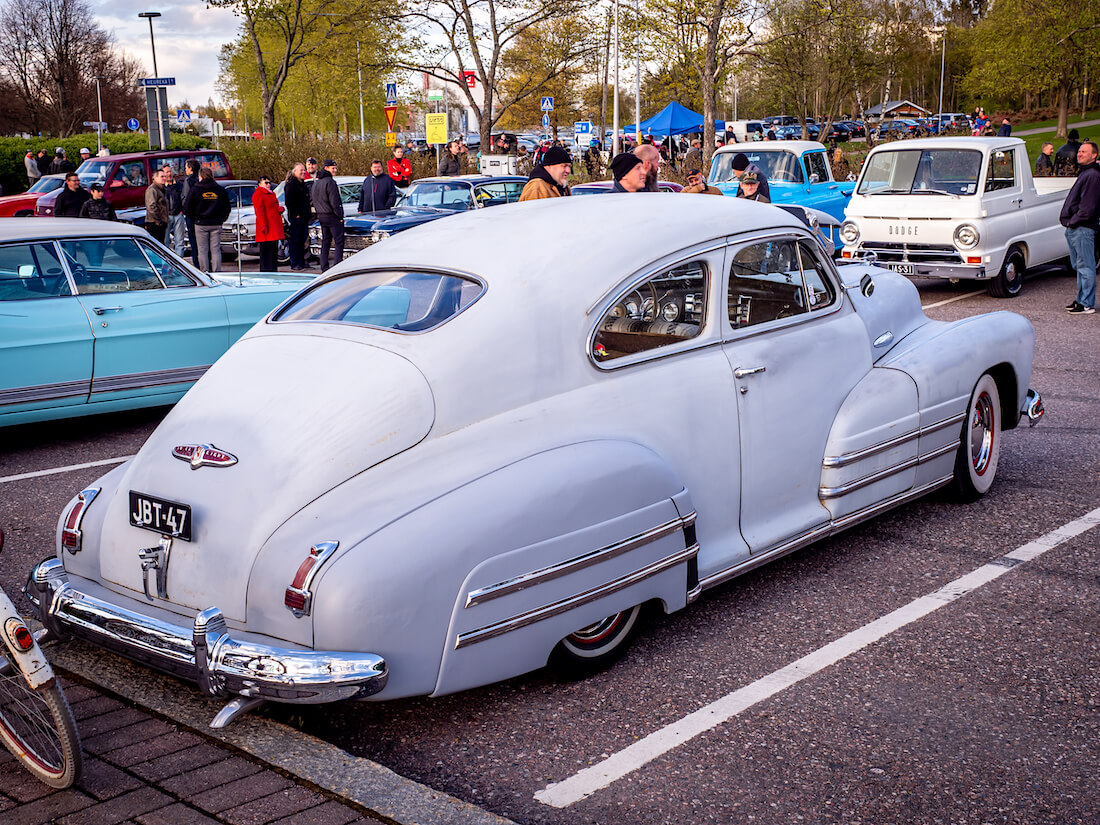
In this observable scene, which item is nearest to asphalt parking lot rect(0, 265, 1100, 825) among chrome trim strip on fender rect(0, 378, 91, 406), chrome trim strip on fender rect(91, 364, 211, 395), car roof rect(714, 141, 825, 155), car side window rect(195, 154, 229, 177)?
chrome trim strip on fender rect(0, 378, 91, 406)

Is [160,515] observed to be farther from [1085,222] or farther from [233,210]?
[233,210]

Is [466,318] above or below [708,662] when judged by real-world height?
above

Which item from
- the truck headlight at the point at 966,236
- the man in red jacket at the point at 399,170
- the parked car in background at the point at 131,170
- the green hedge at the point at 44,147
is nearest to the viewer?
the truck headlight at the point at 966,236

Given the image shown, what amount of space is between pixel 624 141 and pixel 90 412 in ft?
138

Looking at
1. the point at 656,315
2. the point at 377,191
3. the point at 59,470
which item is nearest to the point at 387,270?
the point at 656,315

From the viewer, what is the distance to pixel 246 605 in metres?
3.67

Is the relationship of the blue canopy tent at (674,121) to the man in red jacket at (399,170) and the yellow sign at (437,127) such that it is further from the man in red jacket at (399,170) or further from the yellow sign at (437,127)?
the man in red jacket at (399,170)

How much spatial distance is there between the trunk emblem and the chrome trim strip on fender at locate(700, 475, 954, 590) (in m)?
1.90

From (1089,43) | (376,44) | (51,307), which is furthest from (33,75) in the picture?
(51,307)

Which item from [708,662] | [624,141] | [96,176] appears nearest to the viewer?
[708,662]

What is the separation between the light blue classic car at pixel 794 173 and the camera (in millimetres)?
17406

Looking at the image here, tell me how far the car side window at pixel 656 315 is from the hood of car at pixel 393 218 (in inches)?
504

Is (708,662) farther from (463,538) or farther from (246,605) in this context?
(246,605)

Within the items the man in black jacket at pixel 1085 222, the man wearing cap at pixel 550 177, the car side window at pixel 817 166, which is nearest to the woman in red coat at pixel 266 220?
the car side window at pixel 817 166
